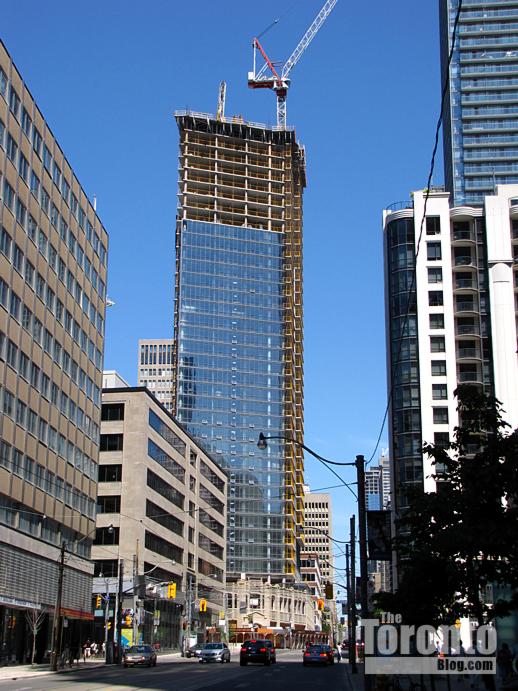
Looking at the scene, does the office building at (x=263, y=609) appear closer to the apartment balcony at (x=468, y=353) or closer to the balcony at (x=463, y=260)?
the apartment balcony at (x=468, y=353)

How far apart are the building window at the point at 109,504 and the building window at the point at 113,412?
27.1 ft

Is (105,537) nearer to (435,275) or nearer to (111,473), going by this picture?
(111,473)

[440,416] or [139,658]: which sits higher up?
[440,416]

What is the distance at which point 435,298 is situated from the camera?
354ft

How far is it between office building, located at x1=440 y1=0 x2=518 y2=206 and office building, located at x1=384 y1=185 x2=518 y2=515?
67366mm

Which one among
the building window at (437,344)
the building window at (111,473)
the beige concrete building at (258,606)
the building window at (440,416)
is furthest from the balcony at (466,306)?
the beige concrete building at (258,606)

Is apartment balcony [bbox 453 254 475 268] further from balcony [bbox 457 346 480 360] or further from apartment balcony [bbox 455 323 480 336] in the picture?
balcony [bbox 457 346 480 360]

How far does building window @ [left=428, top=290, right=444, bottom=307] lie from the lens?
4240 inches

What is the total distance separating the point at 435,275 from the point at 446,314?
16.4 feet

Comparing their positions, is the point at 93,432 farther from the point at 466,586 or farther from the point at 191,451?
the point at 466,586

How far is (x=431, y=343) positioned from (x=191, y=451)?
34344 millimetres

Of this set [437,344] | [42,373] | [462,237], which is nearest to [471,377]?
[437,344]

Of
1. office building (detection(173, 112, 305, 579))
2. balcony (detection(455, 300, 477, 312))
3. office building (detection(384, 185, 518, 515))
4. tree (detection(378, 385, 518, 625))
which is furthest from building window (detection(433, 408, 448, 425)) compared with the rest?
office building (detection(173, 112, 305, 579))

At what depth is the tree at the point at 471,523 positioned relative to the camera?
18.7 metres
